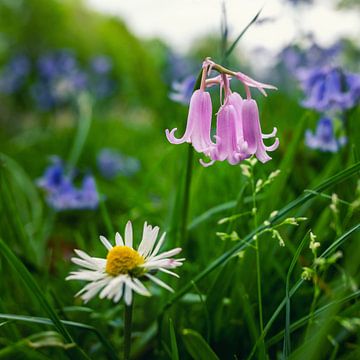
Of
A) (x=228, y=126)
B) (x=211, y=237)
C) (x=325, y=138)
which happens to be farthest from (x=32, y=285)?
(x=325, y=138)

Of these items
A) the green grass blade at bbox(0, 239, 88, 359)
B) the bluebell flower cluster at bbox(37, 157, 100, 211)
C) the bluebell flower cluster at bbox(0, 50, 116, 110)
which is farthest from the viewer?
the bluebell flower cluster at bbox(0, 50, 116, 110)

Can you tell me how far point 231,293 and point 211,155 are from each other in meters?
0.49

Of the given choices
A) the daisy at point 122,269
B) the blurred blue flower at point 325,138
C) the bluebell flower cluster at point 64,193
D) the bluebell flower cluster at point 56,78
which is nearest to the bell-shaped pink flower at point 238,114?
the daisy at point 122,269

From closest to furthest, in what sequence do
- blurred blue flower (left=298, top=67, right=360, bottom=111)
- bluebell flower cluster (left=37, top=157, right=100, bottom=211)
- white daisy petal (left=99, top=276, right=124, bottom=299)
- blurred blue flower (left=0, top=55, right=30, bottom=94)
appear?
white daisy petal (left=99, top=276, right=124, bottom=299) < blurred blue flower (left=298, top=67, right=360, bottom=111) < bluebell flower cluster (left=37, top=157, right=100, bottom=211) < blurred blue flower (left=0, top=55, right=30, bottom=94)

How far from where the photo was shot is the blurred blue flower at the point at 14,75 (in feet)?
17.0

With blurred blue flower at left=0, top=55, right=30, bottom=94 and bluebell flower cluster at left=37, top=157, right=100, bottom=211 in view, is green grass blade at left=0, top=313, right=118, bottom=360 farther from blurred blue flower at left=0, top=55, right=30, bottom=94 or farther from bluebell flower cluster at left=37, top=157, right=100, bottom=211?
blurred blue flower at left=0, top=55, right=30, bottom=94

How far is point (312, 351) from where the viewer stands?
29.2 inches

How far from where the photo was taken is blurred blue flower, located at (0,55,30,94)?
5.18m

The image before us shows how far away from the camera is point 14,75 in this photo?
5180 mm

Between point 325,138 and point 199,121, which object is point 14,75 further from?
point 199,121

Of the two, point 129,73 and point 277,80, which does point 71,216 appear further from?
point 129,73

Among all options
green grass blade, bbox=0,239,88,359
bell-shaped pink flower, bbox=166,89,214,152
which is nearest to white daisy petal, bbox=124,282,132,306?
green grass blade, bbox=0,239,88,359

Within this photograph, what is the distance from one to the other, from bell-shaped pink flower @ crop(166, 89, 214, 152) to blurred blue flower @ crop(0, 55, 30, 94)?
4.65 metres

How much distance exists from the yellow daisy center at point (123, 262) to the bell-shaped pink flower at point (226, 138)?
20 centimetres
